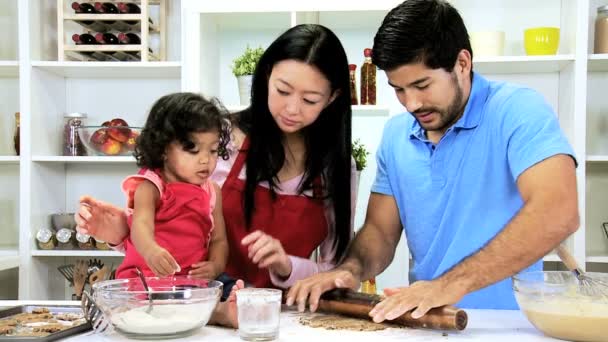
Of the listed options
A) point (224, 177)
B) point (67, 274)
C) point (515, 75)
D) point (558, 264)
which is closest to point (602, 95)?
point (515, 75)

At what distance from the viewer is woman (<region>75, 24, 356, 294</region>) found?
1722 millimetres

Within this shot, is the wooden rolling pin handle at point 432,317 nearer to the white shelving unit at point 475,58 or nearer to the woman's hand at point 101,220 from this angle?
the woman's hand at point 101,220

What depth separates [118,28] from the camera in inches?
125

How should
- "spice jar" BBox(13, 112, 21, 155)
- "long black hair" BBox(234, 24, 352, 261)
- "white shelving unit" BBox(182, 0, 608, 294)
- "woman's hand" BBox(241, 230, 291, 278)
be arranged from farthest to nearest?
1. "spice jar" BBox(13, 112, 21, 155)
2. "white shelving unit" BBox(182, 0, 608, 294)
3. "long black hair" BBox(234, 24, 352, 261)
4. "woman's hand" BBox(241, 230, 291, 278)

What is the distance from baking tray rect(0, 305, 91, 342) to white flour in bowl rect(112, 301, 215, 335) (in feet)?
0.29

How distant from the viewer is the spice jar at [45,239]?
3080mm

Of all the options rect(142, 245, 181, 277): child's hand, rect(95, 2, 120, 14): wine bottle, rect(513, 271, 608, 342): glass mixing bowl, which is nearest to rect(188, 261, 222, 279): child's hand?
rect(142, 245, 181, 277): child's hand

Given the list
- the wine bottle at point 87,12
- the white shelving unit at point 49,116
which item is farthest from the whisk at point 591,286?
the wine bottle at point 87,12

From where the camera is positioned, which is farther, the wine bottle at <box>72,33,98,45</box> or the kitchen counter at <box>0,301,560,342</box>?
the wine bottle at <box>72,33,98,45</box>

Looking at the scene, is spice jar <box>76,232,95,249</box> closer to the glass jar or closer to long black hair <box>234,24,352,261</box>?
long black hair <box>234,24,352,261</box>

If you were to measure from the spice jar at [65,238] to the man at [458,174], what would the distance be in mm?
1763

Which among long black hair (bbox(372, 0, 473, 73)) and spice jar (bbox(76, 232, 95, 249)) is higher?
long black hair (bbox(372, 0, 473, 73))

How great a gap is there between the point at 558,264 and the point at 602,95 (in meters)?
0.84

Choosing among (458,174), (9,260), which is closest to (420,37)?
(458,174)
